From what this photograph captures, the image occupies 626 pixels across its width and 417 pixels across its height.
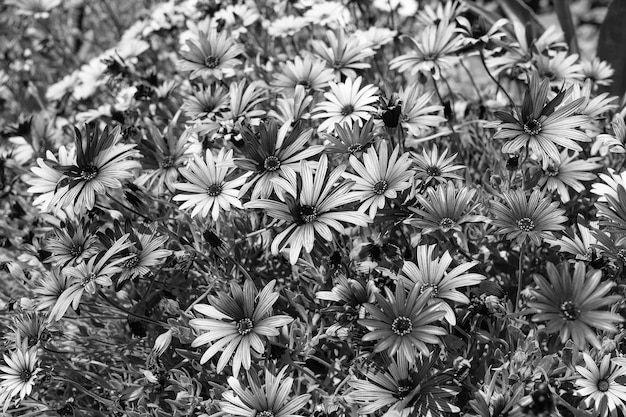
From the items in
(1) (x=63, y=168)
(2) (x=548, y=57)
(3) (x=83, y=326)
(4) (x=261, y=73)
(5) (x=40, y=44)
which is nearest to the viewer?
(1) (x=63, y=168)

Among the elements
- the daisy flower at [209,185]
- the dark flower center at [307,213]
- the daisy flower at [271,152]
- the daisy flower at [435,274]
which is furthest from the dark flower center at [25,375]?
the daisy flower at [435,274]

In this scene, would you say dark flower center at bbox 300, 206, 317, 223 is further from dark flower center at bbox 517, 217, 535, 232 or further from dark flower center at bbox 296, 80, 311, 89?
dark flower center at bbox 296, 80, 311, 89

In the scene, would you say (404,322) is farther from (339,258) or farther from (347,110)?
(347,110)

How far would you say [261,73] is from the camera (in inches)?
146

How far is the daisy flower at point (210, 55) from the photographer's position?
2.96 metres

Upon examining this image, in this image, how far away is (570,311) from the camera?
179 centimetres

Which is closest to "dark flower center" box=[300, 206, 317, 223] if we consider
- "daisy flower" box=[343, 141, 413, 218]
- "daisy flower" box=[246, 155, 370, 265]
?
"daisy flower" box=[246, 155, 370, 265]

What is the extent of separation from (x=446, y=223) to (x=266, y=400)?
0.87 metres

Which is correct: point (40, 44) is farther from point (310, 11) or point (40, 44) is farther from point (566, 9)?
point (566, 9)

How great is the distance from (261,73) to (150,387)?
6.54 ft

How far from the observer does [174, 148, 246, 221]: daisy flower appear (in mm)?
2303

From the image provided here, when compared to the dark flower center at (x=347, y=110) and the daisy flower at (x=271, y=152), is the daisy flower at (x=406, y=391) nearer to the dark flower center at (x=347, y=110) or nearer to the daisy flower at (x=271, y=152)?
the daisy flower at (x=271, y=152)

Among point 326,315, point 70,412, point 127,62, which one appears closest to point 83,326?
point 70,412

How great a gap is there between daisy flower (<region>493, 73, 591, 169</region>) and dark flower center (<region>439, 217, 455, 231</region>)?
312mm
